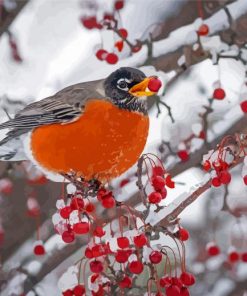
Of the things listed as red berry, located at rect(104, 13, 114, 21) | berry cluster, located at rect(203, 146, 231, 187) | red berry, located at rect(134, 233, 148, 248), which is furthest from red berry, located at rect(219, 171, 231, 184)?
red berry, located at rect(104, 13, 114, 21)

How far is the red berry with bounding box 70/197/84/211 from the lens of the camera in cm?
85

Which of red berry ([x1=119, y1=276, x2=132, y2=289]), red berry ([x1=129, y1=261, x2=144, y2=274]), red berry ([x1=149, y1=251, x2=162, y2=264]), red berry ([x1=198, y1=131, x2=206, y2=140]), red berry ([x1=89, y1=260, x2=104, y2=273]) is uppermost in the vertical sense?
red berry ([x1=149, y1=251, x2=162, y2=264])

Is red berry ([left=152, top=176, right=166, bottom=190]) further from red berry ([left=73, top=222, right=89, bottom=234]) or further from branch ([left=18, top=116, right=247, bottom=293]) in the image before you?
branch ([left=18, top=116, right=247, bottom=293])

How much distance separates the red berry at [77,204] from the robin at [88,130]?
0.43 feet

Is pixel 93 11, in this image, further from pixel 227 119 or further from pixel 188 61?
pixel 227 119

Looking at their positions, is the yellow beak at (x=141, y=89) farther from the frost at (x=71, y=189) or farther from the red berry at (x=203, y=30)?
the red berry at (x=203, y=30)

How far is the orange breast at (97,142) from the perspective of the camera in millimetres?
994

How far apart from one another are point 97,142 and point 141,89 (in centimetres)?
12

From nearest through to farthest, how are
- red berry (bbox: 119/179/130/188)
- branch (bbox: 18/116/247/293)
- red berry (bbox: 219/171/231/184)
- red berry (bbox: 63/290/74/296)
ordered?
red berry (bbox: 219/171/231/184)
red berry (bbox: 63/290/74/296)
branch (bbox: 18/116/247/293)
red berry (bbox: 119/179/130/188)

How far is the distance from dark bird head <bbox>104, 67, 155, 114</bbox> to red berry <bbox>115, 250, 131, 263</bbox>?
0.28m

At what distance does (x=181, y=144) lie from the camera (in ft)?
4.20

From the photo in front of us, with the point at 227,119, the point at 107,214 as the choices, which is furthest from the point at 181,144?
the point at 107,214

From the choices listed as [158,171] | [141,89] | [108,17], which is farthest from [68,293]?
[108,17]

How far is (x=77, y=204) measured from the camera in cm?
85
